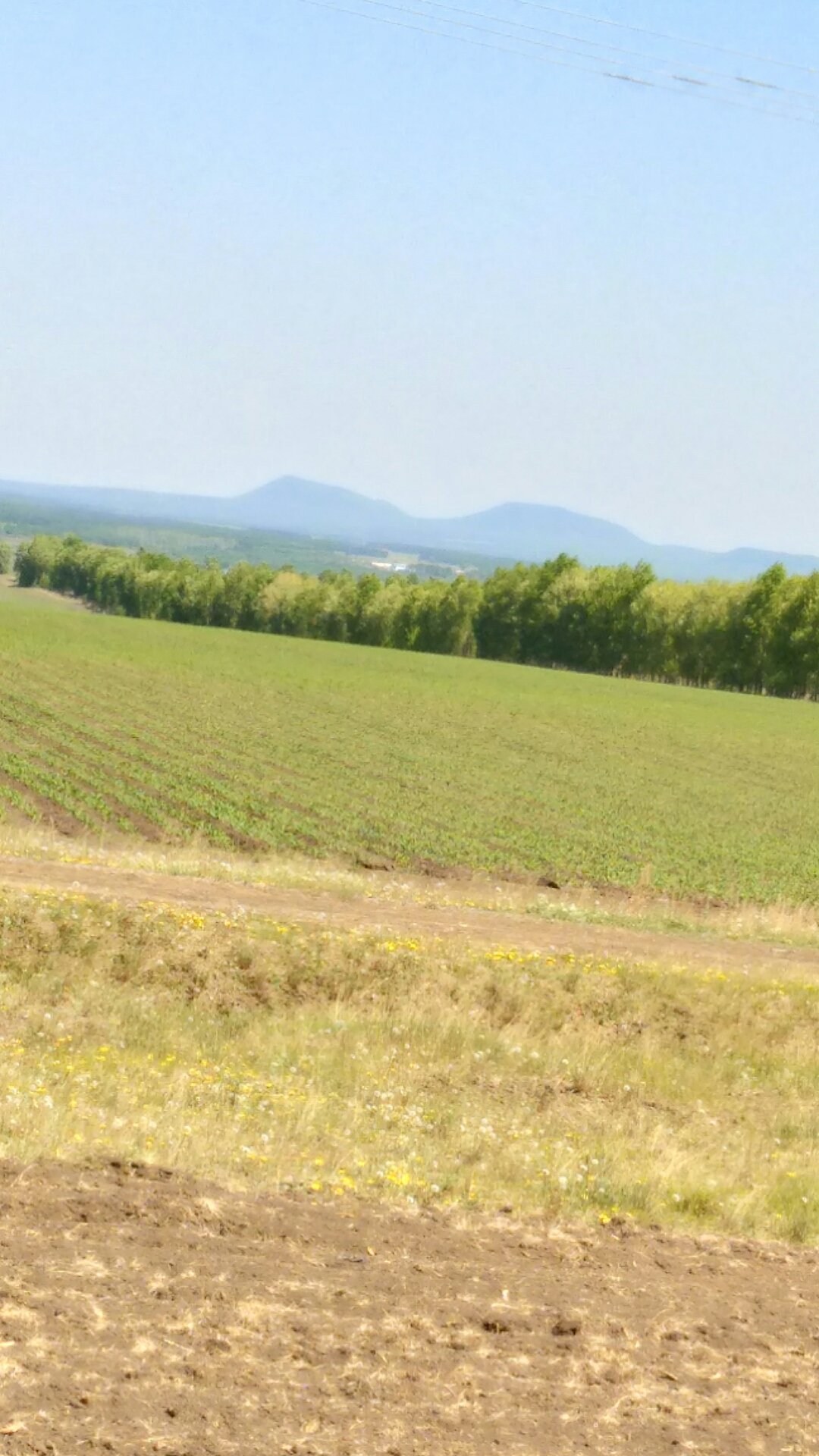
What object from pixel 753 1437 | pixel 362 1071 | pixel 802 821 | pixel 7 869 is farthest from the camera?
pixel 802 821

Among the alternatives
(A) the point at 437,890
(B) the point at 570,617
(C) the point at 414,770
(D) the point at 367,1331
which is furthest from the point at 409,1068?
(B) the point at 570,617

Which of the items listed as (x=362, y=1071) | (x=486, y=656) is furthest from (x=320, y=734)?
(x=486, y=656)

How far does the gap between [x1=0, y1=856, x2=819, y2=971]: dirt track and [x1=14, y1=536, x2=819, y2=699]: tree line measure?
94332 millimetres

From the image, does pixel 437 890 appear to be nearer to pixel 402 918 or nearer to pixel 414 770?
pixel 402 918

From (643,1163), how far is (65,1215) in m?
5.24

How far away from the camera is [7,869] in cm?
2053

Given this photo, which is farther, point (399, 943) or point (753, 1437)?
point (399, 943)

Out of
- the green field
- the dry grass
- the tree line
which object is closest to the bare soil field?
the dry grass

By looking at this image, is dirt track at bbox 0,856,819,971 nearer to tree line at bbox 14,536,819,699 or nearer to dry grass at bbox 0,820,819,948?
dry grass at bbox 0,820,819,948

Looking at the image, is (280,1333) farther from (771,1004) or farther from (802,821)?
(802,821)

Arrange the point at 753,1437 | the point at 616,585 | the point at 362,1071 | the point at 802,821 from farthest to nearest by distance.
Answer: the point at 616,585 < the point at 802,821 < the point at 362,1071 < the point at 753,1437

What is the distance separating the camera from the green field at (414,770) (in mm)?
34594

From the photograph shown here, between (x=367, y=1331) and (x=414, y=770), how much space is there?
1536 inches

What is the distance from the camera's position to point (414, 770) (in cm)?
4672
